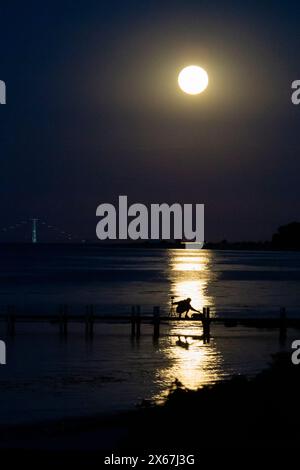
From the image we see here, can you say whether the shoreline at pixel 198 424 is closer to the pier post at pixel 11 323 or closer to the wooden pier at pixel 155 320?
the wooden pier at pixel 155 320

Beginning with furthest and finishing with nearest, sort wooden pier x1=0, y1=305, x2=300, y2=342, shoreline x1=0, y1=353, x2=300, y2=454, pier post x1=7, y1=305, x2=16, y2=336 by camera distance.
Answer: pier post x1=7, y1=305, x2=16, y2=336 < wooden pier x1=0, y1=305, x2=300, y2=342 < shoreline x1=0, y1=353, x2=300, y2=454

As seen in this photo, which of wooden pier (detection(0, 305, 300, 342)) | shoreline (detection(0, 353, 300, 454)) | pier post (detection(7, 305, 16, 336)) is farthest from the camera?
pier post (detection(7, 305, 16, 336))

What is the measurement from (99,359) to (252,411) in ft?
47.4

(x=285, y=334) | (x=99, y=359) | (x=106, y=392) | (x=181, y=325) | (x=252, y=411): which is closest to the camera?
(x=252, y=411)

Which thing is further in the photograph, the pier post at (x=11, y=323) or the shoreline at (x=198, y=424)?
the pier post at (x=11, y=323)

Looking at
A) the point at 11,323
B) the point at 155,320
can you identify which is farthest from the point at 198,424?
the point at 11,323

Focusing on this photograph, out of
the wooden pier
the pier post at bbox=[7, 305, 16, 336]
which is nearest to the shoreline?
the wooden pier

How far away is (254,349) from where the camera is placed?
32.8 m

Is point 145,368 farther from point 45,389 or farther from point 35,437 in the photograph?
point 35,437

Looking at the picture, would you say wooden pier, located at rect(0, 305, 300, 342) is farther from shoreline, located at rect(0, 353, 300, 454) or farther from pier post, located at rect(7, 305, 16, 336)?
shoreline, located at rect(0, 353, 300, 454)

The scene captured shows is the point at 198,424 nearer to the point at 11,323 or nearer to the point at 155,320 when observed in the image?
the point at 155,320

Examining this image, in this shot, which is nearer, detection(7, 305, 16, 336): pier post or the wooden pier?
the wooden pier

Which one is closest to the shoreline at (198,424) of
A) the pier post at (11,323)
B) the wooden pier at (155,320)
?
the wooden pier at (155,320)
